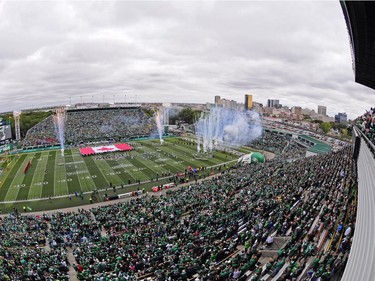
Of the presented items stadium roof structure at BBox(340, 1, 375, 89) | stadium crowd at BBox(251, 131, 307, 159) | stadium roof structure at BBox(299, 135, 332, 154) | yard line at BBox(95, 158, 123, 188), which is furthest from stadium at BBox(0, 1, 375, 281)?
stadium crowd at BBox(251, 131, 307, 159)

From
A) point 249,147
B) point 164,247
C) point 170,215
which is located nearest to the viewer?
point 164,247

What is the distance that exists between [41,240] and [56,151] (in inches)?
1775

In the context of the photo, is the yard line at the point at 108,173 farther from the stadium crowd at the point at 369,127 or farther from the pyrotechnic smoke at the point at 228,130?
the stadium crowd at the point at 369,127

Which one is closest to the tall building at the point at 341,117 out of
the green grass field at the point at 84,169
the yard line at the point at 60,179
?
the green grass field at the point at 84,169

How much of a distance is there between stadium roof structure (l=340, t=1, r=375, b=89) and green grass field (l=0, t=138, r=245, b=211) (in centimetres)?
2789

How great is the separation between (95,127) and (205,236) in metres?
71.4

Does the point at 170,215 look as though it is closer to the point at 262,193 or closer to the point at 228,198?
the point at 228,198

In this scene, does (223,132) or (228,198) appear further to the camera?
(223,132)

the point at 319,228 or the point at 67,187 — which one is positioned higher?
the point at 319,228

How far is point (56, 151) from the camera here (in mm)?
61312

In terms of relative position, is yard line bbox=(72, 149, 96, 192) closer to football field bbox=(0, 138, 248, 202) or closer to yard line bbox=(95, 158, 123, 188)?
football field bbox=(0, 138, 248, 202)

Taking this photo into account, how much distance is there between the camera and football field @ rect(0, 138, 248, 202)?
1441 inches

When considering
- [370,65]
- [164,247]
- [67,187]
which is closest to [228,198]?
[164,247]

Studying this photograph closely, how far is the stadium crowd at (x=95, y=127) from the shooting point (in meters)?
71.2
